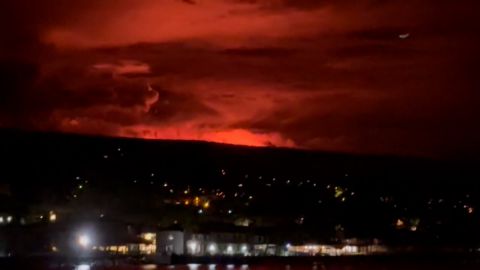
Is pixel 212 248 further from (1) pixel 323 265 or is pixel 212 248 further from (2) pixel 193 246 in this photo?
(1) pixel 323 265

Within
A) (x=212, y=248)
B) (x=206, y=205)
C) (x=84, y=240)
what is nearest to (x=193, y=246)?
(x=212, y=248)

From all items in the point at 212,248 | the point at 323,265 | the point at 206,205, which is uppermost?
the point at 206,205

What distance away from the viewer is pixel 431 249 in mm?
57750

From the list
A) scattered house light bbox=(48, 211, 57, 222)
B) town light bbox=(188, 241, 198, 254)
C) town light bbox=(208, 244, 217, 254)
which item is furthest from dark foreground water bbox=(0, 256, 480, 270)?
scattered house light bbox=(48, 211, 57, 222)

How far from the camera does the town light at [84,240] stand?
133ft

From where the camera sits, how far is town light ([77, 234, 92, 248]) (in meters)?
40.5

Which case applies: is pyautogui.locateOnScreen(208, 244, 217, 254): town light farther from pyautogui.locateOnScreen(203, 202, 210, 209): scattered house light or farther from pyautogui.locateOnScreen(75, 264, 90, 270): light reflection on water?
pyautogui.locateOnScreen(75, 264, 90, 270): light reflection on water

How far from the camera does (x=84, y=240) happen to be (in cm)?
4066

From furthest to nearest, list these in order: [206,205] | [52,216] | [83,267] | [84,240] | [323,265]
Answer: [206,205] < [323,265] < [52,216] < [84,240] < [83,267]

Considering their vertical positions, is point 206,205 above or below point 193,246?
above

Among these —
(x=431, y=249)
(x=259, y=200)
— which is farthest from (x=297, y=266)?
(x=431, y=249)

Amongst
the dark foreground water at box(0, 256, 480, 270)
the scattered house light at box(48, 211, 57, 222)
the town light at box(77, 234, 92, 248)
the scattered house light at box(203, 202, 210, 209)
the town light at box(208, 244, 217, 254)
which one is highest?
the scattered house light at box(203, 202, 210, 209)

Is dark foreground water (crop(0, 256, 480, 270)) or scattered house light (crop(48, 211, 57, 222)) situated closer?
dark foreground water (crop(0, 256, 480, 270))

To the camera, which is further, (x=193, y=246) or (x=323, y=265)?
(x=193, y=246)
